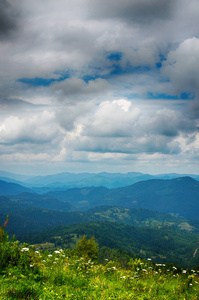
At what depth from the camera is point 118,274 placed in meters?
10.3

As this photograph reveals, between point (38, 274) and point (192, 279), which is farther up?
point (38, 274)

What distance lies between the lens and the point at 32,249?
9953 millimetres

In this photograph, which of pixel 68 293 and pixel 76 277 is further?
pixel 76 277

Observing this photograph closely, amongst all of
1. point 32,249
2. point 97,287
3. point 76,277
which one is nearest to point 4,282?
point 32,249

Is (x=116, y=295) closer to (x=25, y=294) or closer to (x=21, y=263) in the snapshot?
(x=25, y=294)

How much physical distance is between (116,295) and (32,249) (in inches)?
189

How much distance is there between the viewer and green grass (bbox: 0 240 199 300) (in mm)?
7332

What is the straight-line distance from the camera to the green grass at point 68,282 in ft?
24.1

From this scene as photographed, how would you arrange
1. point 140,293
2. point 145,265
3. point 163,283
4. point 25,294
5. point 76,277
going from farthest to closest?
1. point 145,265
2. point 163,283
3. point 76,277
4. point 140,293
5. point 25,294

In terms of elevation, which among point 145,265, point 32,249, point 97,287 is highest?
point 32,249

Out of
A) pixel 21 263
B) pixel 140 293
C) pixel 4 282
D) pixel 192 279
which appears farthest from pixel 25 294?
pixel 192 279

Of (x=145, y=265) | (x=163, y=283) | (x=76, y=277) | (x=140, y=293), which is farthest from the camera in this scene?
(x=145, y=265)

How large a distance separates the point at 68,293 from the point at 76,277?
1.31 m

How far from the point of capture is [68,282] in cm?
852
